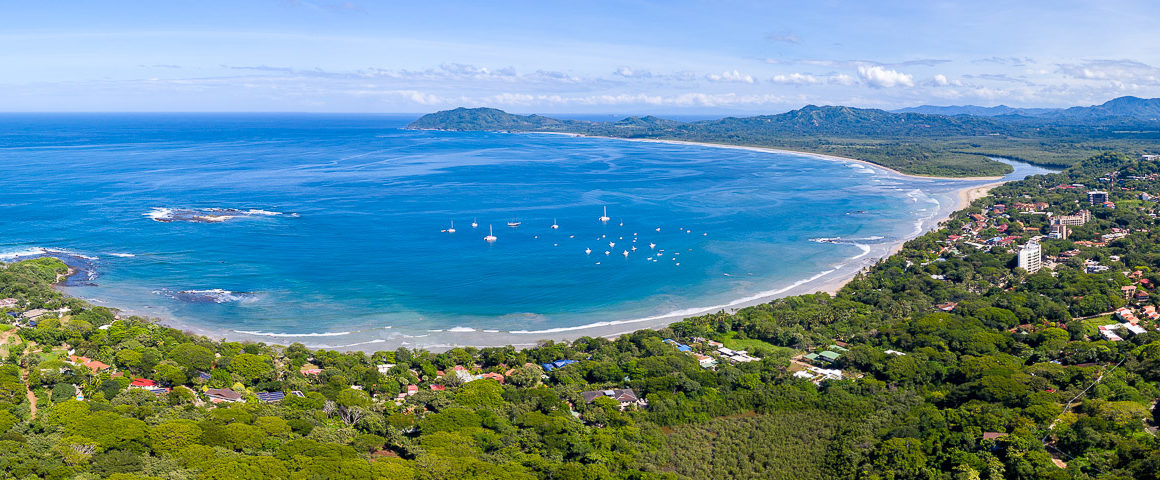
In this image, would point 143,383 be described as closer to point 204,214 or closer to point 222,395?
point 222,395

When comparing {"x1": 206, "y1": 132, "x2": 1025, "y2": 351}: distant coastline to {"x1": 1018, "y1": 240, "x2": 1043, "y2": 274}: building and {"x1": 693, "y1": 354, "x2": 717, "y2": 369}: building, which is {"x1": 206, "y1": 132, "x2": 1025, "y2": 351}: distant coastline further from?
{"x1": 1018, "y1": 240, "x2": 1043, "y2": 274}: building

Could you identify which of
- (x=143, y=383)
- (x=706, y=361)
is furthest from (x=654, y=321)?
(x=143, y=383)

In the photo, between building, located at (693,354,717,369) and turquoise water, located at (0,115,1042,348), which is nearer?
building, located at (693,354,717,369)

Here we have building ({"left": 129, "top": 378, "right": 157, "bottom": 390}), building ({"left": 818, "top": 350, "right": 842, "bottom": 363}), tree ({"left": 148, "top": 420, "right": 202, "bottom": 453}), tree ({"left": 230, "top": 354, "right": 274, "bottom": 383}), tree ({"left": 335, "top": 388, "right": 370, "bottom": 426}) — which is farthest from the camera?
building ({"left": 818, "top": 350, "right": 842, "bottom": 363})

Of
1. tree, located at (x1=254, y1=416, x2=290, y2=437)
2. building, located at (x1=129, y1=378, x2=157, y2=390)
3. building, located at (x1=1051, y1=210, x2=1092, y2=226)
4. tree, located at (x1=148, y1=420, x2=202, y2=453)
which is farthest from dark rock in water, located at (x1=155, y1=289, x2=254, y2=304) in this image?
building, located at (x1=1051, y1=210, x2=1092, y2=226)

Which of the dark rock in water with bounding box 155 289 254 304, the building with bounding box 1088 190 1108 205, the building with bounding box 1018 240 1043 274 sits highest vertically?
the building with bounding box 1088 190 1108 205

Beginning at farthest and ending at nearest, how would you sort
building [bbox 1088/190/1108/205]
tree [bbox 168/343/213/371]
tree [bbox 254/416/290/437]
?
building [bbox 1088/190/1108/205] < tree [bbox 168/343/213/371] < tree [bbox 254/416/290/437]
